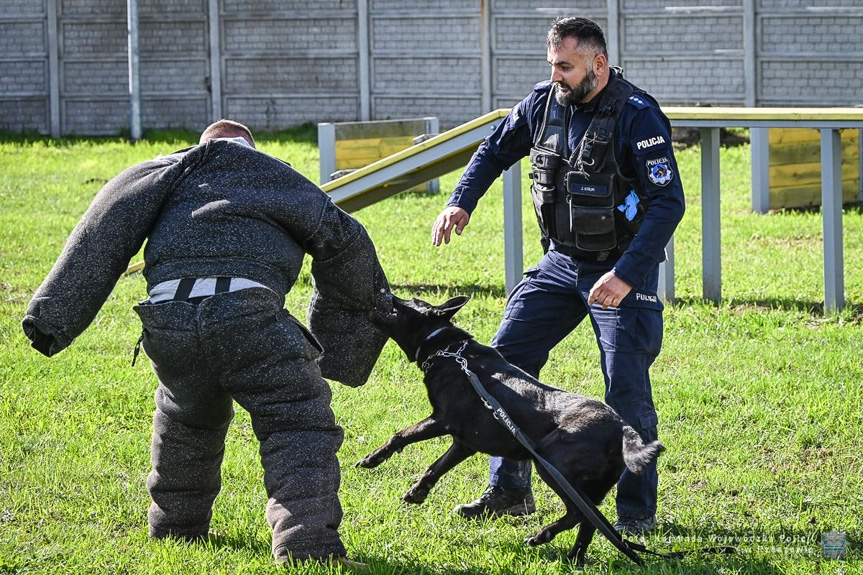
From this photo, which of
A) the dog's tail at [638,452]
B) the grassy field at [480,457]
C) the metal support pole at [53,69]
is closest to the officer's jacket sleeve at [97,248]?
the grassy field at [480,457]

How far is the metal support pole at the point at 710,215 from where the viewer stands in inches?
325

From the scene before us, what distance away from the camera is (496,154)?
16.2 feet

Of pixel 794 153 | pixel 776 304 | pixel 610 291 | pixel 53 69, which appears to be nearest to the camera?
pixel 610 291

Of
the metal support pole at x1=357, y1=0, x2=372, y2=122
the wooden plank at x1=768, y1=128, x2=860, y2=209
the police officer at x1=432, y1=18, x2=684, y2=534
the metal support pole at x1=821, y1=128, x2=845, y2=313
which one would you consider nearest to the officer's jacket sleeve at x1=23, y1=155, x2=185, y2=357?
the police officer at x1=432, y1=18, x2=684, y2=534

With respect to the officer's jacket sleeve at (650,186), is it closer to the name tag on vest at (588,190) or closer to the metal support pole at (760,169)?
the name tag on vest at (588,190)

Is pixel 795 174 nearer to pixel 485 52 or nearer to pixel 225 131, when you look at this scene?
pixel 485 52

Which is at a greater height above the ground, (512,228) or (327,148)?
(327,148)

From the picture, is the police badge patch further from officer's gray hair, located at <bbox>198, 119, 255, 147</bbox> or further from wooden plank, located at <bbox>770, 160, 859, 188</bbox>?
wooden plank, located at <bbox>770, 160, 859, 188</bbox>

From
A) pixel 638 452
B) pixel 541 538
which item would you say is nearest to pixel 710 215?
pixel 541 538

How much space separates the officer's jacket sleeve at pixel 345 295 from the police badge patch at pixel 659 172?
1100mm

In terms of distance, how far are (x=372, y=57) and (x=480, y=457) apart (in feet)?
48.9

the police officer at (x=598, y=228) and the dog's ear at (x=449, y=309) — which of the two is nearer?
the police officer at (x=598, y=228)

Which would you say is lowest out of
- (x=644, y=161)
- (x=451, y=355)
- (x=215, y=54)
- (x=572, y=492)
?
(x=572, y=492)

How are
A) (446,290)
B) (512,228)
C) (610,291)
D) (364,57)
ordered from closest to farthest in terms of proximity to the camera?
(610,291)
(512,228)
(446,290)
(364,57)
